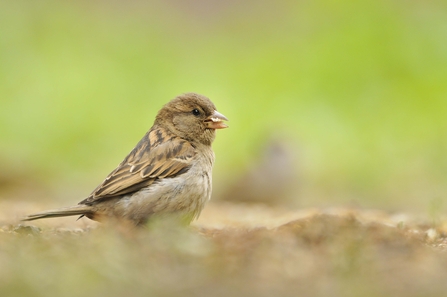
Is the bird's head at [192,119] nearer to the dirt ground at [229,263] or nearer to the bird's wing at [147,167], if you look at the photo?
the bird's wing at [147,167]

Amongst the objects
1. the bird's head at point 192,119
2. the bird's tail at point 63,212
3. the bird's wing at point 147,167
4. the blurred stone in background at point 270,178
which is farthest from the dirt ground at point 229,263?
the blurred stone in background at point 270,178

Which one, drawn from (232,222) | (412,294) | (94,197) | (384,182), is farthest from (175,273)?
(384,182)

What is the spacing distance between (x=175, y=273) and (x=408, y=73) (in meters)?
11.3

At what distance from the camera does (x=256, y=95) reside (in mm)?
14875

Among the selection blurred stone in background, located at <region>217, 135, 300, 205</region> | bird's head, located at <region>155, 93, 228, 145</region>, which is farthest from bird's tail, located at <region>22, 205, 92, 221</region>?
blurred stone in background, located at <region>217, 135, 300, 205</region>

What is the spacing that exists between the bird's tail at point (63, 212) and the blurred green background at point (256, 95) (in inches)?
163

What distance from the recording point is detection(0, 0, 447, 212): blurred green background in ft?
39.6

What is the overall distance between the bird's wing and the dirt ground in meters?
0.89

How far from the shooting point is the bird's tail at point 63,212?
5.89m

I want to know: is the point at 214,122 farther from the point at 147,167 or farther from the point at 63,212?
the point at 63,212

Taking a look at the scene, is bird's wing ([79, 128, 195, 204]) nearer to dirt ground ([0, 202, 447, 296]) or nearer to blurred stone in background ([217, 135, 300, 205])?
dirt ground ([0, 202, 447, 296])

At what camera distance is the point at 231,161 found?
42.4 feet

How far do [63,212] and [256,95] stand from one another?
9127 millimetres

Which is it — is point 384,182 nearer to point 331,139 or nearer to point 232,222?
point 331,139
